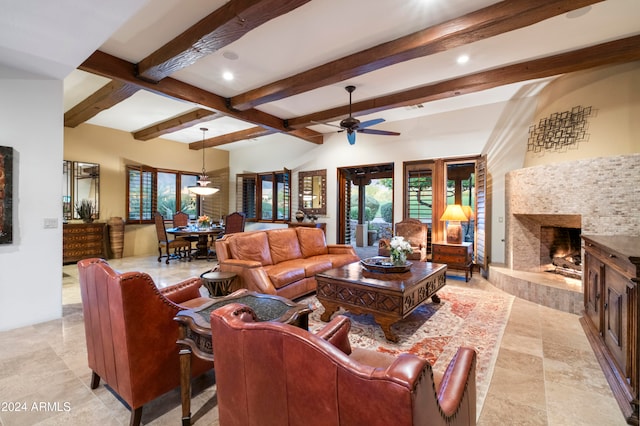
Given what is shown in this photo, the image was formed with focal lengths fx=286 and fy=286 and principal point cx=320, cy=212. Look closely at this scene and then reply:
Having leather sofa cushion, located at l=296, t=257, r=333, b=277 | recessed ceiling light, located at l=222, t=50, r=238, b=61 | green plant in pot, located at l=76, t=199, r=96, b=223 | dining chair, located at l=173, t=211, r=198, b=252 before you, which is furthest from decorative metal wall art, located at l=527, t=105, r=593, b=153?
green plant in pot, located at l=76, t=199, r=96, b=223

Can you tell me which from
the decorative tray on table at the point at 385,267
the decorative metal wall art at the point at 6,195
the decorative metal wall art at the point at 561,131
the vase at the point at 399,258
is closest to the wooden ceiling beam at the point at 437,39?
the decorative metal wall art at the point at 561,131

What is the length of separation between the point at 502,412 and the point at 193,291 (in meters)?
2.45

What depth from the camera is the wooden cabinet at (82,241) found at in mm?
5976

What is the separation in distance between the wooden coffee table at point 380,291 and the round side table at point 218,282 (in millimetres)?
1059

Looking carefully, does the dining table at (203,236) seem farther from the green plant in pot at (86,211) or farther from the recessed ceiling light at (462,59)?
the recessed ceiling light at (462,59)

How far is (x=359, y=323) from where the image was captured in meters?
3.19

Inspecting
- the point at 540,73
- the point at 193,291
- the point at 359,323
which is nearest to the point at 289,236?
the point at 359,323

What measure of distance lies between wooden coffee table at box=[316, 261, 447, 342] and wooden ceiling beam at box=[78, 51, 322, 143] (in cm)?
338

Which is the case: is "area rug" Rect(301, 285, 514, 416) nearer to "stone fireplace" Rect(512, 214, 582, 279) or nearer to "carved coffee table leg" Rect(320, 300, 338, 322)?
"carved coffee table leg" Rect(320, 300, 338, 322)

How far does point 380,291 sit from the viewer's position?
2.82 meters

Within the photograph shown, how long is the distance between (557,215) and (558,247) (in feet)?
2.68

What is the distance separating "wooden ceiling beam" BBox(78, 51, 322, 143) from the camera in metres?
3.36

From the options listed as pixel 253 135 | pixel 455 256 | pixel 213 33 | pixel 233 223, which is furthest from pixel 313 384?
pixel 253 135

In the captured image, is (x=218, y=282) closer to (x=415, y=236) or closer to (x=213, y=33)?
(x=213, y=33)
